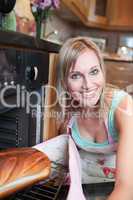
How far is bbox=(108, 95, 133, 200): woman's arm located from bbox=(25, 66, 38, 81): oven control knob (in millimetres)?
276

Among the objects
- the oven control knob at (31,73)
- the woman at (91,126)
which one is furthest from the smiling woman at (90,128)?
the oven control knob at (31,73)

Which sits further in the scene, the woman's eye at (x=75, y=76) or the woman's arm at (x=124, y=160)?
the woman's eye at (x=75, y=76)

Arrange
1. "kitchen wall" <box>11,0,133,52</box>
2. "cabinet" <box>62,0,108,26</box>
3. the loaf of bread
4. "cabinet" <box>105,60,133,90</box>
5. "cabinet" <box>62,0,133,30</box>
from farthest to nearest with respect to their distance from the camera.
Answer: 1. "cabinet" <box>62,0,133,30</box>
2. "cabinet" <box>62,0,108,26</box>
3. "cabinet" <box>105,60,133,90</box>
4. "kitchen wall" <box>11,0,133,52</box>
5. the loaf of bread

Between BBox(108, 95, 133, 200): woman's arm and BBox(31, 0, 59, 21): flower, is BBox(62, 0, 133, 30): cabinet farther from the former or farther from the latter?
BBox(108, 95, 133, 200): woman's arm

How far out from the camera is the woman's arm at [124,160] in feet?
2.32

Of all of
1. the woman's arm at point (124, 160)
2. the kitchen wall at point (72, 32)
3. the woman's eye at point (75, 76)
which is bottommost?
the woman's arm at point (124, 160)

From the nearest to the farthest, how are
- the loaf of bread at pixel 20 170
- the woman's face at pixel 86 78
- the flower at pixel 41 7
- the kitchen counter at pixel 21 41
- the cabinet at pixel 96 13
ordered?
the loaf of bread at pixel 20 170, the kitchen counter at pixel 21 41, the woman's face at pixel 86 78, the flower at pixel 41 7, the cabinet at pixel 96 13

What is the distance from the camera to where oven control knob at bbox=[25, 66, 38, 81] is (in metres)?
0.70

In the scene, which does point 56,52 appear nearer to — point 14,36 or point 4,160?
point 14,36

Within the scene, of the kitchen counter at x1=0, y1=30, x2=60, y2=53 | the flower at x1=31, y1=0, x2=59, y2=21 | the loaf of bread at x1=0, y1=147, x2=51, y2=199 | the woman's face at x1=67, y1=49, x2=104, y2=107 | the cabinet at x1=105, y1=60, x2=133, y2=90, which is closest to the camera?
the loaf of bread at x1=0, y1=147, x2=51, y2=199

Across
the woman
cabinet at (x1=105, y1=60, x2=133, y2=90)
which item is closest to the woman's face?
the woman

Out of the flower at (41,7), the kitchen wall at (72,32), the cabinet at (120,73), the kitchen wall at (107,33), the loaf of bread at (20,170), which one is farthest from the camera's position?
the kitchen wall at (107,33)

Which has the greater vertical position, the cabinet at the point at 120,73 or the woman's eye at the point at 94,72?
the woman's eye at the point at 94,72

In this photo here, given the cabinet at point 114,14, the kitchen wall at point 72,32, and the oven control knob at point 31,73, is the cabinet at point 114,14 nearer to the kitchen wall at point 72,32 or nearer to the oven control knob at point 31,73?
the kitchen wall at point 72,32
